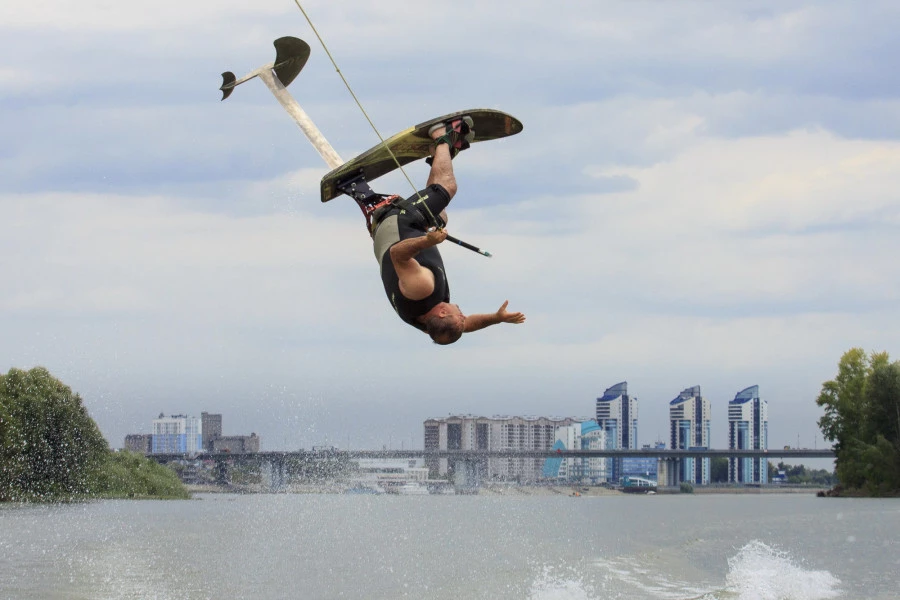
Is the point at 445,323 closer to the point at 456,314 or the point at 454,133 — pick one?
the point at 456,314

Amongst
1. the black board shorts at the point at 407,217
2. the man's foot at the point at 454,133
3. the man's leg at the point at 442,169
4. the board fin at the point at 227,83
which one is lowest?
the black board shorts at the point at 407,217

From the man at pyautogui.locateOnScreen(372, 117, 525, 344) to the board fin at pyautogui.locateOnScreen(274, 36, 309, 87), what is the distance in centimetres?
184

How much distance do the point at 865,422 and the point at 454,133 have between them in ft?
256

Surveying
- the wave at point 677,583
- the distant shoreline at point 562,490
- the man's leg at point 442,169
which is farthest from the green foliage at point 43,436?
the distant shoreline at point 562,490

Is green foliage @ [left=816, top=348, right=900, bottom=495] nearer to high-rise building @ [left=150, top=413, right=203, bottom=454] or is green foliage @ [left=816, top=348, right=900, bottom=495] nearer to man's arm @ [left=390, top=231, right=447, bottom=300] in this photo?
high-rise building @ [left=150, top=413, right=203, bottom=454]

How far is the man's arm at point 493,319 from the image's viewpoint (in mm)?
9008

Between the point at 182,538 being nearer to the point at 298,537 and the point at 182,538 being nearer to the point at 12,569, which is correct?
the point at 298,537

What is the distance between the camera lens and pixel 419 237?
869cm

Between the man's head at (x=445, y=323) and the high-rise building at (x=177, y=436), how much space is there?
8836cm

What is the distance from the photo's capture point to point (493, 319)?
29.6ft

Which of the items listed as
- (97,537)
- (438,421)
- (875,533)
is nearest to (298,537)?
(97,537)

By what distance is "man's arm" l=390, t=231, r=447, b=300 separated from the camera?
8.41 m

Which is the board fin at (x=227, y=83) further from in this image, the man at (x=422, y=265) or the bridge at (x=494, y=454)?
the bridge at (x=494, y=454)

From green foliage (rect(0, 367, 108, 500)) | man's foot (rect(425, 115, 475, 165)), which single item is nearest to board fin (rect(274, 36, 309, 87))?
man's foot (rect(425, 115, 475, 165))
